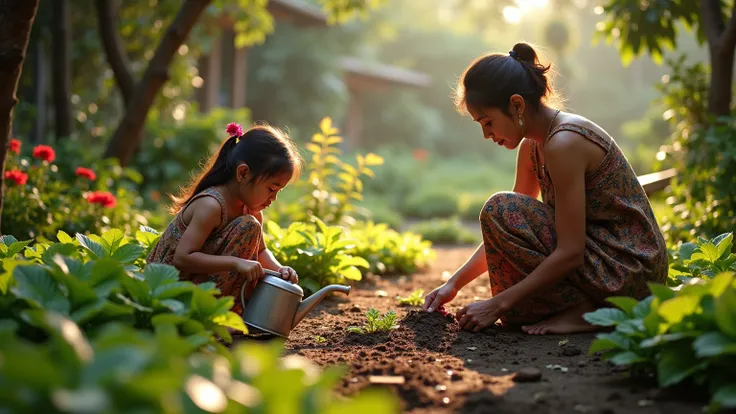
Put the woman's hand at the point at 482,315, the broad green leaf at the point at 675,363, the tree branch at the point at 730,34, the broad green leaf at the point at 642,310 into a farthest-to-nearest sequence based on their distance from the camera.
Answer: the tree branch at the point at 730,34
the woman's hand at the point at 482,315
the broad green leaf at the point at 642,310
the broad green leaf at the point at 675,363

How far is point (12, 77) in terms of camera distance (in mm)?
3436

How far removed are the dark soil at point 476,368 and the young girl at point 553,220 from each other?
0.19 m

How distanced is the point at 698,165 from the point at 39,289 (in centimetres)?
477

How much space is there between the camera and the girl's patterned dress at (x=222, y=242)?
10.2ft

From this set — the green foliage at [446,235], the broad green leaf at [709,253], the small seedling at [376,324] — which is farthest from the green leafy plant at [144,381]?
the green foliage at [446,235]

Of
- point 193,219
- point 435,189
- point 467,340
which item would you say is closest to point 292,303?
point 193,219

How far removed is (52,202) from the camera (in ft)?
16.0

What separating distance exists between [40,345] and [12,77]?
1.73m

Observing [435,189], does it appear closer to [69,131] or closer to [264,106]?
[264,106]

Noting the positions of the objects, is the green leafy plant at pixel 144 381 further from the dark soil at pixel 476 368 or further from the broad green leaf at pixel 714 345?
the broad green leaf at pixel 714 345

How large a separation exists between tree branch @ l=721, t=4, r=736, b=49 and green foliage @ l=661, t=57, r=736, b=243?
0.54m

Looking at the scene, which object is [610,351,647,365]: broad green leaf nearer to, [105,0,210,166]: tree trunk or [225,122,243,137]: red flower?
[225,122,243,137]: red flower

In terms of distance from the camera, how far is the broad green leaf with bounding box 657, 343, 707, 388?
202cm

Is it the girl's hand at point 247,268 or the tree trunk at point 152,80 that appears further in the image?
the tree trunk at point 152,80
